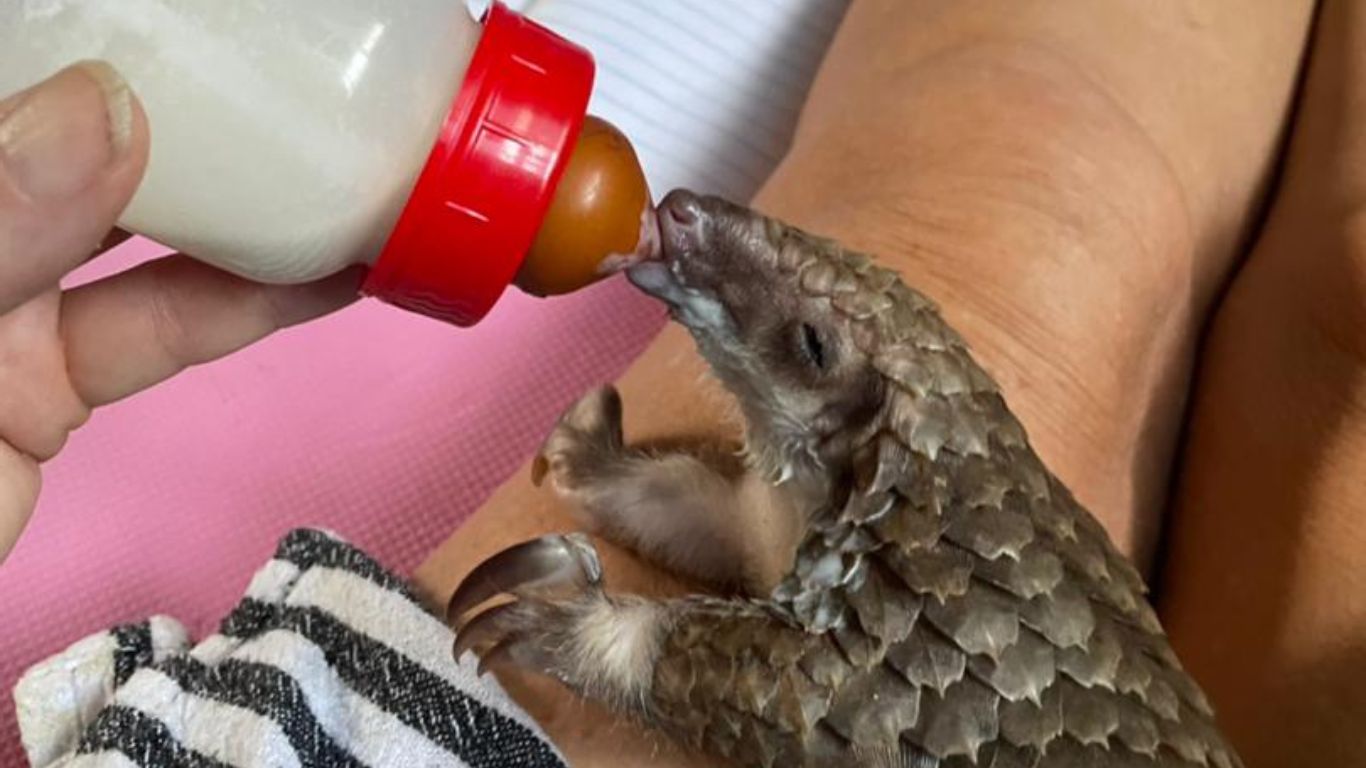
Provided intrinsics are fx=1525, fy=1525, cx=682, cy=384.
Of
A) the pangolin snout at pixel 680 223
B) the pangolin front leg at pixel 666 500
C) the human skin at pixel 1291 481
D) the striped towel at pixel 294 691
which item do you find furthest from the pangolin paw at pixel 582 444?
the human skin at pixel 1291 481

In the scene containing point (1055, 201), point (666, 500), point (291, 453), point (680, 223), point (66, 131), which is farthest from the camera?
point (291, 453)

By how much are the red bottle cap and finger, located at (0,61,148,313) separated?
91mm

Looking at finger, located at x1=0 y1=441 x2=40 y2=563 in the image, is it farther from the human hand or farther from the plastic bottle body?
the plastic bottle body

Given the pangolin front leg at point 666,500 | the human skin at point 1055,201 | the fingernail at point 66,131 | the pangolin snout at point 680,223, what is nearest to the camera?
the fingernail at point 66,131

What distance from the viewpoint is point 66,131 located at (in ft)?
1.32

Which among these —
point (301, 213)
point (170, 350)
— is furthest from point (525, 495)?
point (301, 213)

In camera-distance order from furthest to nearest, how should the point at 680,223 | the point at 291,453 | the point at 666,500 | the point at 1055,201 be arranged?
the point at 291,453, the point at 1055,201, the point at 666,500, the point at 680,223

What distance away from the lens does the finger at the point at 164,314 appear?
2.04 ft

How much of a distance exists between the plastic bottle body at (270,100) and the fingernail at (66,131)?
0.11ft

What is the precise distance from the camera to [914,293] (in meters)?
0.65

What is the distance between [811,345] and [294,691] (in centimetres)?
26

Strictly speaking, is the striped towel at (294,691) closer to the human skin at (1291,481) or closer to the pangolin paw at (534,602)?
the pangolin paw at (534,602)

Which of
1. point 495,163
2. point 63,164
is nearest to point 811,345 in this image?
point 495,163

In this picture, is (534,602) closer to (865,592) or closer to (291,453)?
(865,592)
